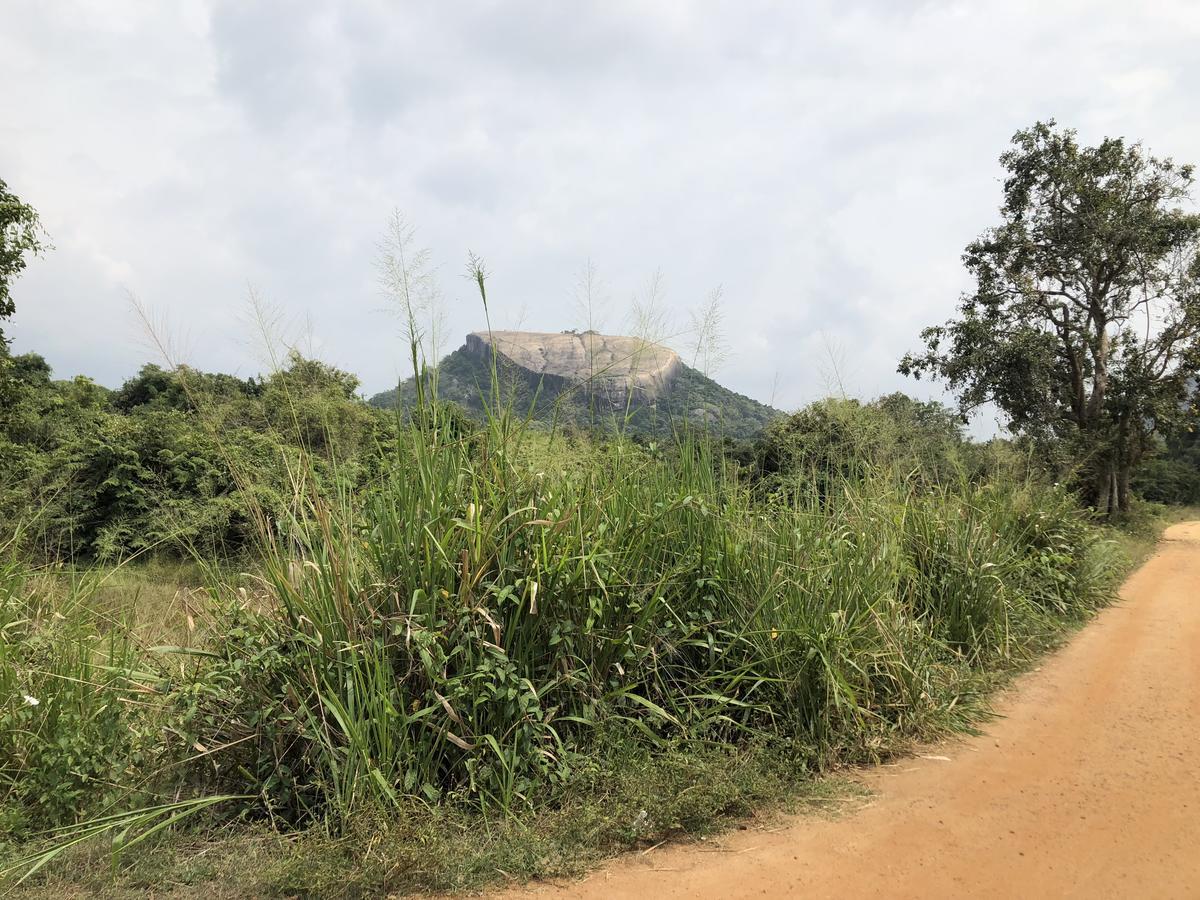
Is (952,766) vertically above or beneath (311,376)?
beneath

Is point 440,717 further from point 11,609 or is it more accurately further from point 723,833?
point 11,609

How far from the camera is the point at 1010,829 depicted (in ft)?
10.6

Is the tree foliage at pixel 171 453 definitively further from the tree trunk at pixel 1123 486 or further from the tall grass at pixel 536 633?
the tree trunk at pixel 1123 486

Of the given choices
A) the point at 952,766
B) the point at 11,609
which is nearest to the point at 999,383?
the point at 952,766

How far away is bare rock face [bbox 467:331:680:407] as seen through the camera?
4.04 meters

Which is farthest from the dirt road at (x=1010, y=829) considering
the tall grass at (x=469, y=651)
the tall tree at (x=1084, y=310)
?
the tall tree at (x=1084, y=310)

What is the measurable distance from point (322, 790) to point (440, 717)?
54 centimetres

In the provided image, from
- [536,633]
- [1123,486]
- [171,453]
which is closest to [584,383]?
[536,633]

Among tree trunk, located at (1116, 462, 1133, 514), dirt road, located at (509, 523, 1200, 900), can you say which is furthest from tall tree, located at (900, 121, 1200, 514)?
dirt road, located at (509, 523, 1200, 900)

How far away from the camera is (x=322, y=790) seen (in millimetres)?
3025

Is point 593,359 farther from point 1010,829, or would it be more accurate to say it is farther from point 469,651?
point 1010,829

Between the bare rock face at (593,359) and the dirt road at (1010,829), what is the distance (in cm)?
239

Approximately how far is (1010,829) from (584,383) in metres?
2.92

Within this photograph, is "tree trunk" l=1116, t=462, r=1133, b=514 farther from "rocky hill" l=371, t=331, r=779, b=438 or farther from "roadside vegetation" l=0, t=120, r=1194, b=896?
"rocky hill" l=371, t=331, r=779, b=438
